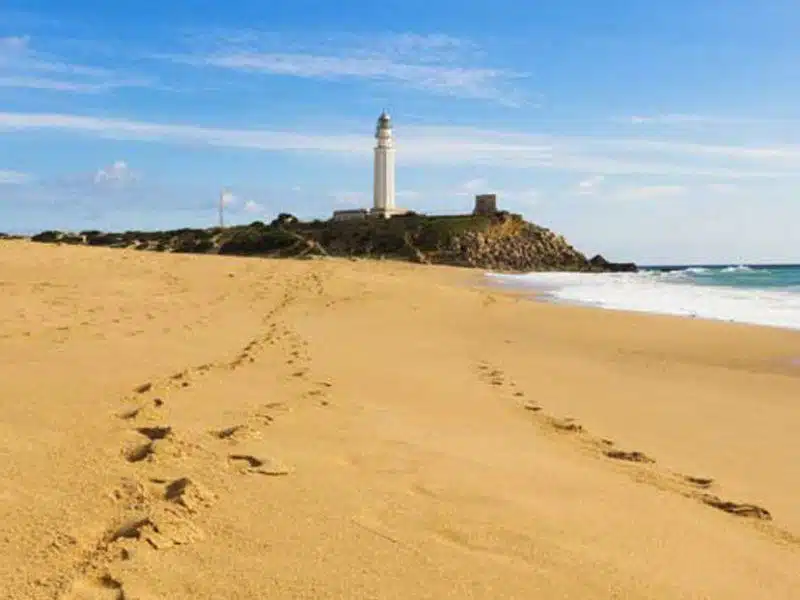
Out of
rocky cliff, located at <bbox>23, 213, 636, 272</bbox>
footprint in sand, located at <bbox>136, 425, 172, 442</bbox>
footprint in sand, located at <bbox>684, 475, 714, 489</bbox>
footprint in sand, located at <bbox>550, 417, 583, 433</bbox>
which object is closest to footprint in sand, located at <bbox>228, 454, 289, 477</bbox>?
footprint in sand, located at <bbox>136, 425, 172, 442</bbox>

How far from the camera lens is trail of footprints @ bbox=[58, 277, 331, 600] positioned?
7.94ft

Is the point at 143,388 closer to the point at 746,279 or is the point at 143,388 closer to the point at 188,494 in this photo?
the point at 188,494

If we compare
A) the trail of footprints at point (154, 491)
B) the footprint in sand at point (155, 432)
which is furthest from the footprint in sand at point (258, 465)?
the footprint in sand at point (155, 432)

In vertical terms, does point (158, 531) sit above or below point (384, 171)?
below

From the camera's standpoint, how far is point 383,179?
7712 centimetres

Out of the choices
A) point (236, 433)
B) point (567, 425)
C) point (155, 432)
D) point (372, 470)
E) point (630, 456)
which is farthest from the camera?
point (567, 425)

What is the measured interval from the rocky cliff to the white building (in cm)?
422

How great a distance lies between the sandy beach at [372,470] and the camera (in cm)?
264

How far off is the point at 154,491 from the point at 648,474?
2.70 meters

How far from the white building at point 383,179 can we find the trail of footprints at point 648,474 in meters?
69.8

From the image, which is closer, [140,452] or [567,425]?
[140,452]

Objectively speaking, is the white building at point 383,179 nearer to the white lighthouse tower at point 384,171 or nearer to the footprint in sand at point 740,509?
the white lighthouse tower at point 384,171

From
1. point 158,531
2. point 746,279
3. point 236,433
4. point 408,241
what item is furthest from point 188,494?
point 408,241

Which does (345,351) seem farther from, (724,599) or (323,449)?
(724,599)
